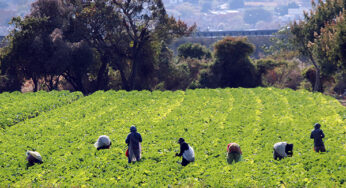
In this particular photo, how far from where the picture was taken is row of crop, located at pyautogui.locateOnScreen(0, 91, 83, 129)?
2628 cm

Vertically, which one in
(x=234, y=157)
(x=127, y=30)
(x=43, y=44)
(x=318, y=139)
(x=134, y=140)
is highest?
(x=127, y=30)

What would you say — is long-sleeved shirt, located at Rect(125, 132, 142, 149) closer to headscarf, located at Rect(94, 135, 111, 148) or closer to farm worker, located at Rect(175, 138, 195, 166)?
farm worker, located at Rect(175, 138, 195, 166)

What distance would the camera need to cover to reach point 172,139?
19922 millimetres

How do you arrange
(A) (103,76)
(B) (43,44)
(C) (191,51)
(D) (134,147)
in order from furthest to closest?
1. (C) (191,51)
2. (A) (103,76)
3. (B) (43,44)
4. (D) (134,147)

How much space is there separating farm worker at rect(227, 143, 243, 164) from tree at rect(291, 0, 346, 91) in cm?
2715

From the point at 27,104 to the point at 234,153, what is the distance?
20.4 m

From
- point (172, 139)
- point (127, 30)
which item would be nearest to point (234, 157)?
point (172, 139)

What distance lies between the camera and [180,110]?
94.1 feet

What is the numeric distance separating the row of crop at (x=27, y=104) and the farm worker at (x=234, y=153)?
15.3m

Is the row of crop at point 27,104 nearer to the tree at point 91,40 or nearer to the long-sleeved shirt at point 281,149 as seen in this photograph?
the tree at point 91,40

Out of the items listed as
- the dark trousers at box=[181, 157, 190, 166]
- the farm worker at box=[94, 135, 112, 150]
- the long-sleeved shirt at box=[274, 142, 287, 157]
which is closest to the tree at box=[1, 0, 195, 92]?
the farm worker at box=[94, 135, 112, 150]

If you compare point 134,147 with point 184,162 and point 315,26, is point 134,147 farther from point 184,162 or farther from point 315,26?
point 315,26

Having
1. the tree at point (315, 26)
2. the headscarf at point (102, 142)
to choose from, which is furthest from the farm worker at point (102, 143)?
the tree at point (315, 26)

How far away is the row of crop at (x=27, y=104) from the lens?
86.2 feet
